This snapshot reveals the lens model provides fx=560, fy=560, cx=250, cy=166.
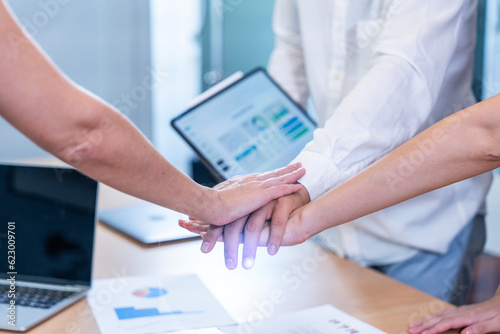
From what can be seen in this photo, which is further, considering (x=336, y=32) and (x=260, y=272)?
(x=336, y=32)

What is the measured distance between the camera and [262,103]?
4.90 feet

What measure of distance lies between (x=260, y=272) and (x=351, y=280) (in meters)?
0.21

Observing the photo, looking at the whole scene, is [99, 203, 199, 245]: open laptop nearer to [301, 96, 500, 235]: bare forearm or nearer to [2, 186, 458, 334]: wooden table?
[2, 186, 458, 334]: wooden table

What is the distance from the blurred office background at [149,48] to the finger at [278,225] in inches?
104

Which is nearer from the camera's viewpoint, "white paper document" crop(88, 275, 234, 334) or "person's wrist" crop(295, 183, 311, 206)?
"white paper document" crop(88, 275, 234, 334)

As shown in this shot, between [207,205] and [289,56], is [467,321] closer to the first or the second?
[207,205]

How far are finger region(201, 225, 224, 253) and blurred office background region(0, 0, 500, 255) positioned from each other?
2704 mm

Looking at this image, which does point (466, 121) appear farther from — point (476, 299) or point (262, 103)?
point (476, 299)

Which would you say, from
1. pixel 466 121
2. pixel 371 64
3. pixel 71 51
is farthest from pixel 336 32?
pixel 71 51

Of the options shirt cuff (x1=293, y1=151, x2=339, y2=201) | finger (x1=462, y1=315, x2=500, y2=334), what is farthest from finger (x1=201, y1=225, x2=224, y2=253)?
finger (x1=462, y1=315, x2=500, y2=334)

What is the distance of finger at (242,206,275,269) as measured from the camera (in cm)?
111

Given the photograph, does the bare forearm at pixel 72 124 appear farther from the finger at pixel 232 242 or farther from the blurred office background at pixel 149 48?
the blurred office background at pixel 149 48

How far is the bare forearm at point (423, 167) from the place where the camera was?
100 cm

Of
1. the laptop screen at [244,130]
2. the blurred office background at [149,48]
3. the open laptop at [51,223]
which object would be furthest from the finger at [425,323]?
the blurred office background at [149,48]
